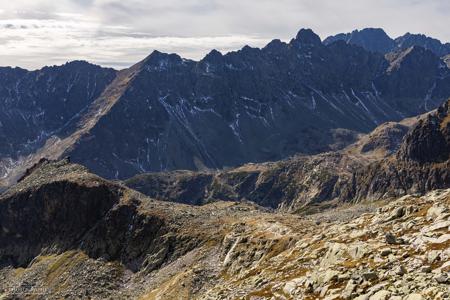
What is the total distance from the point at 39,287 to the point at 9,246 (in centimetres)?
5343

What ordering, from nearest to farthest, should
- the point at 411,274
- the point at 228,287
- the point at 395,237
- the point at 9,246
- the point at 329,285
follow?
1. the point at 411,274
2. the point at 329,285
3. the point at 395,237
4. the point at 228,287
5. the point at 9,246

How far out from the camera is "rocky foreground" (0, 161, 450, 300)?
137 feet

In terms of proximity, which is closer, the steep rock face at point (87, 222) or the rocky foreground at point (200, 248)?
the rocky foreground at point (200, 248)

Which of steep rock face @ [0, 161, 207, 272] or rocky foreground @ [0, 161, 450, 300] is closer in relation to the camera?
rocky foreground @ [0, 161, 450, 300]

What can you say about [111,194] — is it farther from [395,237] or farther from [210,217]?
[395,237]

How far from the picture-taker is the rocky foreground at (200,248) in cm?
4175

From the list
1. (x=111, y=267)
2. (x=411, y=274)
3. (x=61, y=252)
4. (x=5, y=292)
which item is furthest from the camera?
(x=61, y=252)

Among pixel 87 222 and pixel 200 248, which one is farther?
pixel 87 222

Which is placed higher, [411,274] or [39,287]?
[411,274]

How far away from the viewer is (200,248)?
4451 inches

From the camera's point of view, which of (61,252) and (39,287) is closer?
(39,287)

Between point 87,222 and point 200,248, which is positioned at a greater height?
point 200,248

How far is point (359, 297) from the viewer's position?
3756 centimetres

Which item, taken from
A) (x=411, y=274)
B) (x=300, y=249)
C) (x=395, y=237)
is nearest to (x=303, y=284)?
(x=395, y=237)
